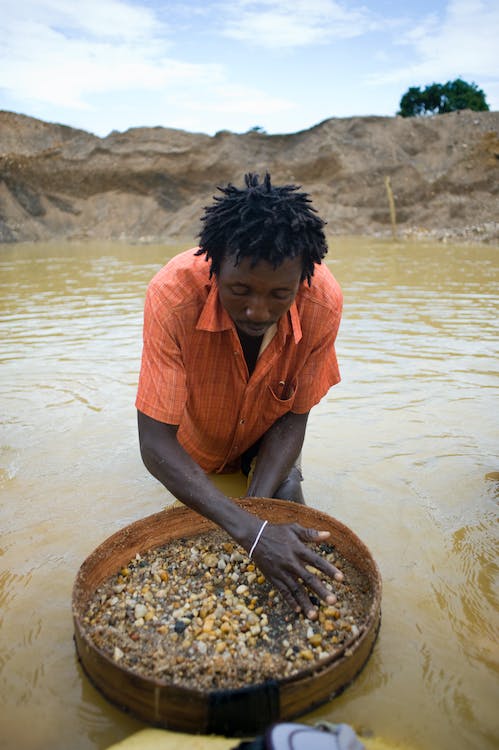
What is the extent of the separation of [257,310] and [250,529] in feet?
2.11

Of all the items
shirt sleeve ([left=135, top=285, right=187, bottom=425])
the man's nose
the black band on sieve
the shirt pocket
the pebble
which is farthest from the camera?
the shirt pocket

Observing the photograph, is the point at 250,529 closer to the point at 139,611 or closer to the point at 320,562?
the point at 320,562

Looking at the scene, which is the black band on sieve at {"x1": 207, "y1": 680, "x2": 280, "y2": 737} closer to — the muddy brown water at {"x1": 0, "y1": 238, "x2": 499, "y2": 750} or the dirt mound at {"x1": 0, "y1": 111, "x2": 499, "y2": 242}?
the muddy brown water at {"x1": 0, "y1": 238, "x2": 499, "y2": 750}

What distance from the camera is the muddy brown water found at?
5.27ft

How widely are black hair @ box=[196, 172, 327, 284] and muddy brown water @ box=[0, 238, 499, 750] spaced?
1190 mm

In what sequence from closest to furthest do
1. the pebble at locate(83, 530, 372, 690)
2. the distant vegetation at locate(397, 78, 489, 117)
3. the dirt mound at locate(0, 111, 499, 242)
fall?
the pebble at locate(83, 530, 372, 690), the dirt mound at locate(0, 111, 499, 242), the distant vegetation at locate(397, 78, 489, 117)

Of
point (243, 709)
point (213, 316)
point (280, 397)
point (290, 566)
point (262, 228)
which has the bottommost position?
point (243, 709)

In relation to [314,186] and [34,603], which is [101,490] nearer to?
[34,603]

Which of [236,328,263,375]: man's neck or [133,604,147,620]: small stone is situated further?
[236,328,263,375]: man's neck

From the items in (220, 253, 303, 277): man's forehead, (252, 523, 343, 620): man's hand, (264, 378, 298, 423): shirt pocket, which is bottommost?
(252, 523, 343, 620): man's hand

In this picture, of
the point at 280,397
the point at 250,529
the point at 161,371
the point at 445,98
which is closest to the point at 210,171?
the point at 445,98

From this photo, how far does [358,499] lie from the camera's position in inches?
109

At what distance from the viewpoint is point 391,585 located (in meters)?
2.12

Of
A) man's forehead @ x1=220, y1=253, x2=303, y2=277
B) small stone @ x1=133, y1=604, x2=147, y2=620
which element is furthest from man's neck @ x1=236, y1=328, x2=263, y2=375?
small stone @ x1=133, y1=604, x2=147, y2=620
